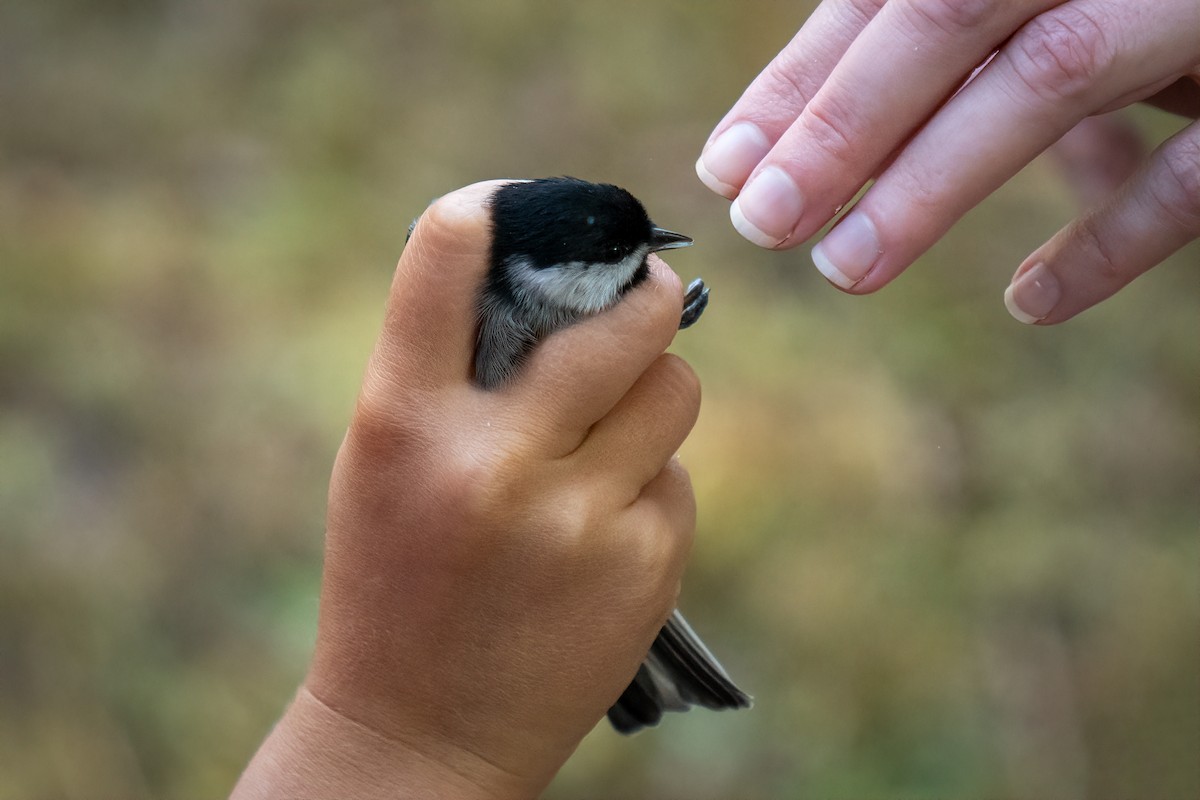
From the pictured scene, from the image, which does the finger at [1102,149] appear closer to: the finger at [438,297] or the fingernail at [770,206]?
the fingernail at [770,206]

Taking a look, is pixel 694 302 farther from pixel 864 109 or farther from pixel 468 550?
pixel 468 550

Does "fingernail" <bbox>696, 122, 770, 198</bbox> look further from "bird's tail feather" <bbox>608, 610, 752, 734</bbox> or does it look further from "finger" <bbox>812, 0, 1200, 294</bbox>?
"bird's tail feather" <bbox>608, 610, 752, 734</bbox>

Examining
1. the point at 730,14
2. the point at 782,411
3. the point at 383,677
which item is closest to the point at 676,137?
the point at 730,14

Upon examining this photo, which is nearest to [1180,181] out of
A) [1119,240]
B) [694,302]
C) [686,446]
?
[1119,240]

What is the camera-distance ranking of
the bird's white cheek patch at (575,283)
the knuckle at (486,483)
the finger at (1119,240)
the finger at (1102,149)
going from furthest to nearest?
the finger at (1102,149) < the finger at (1119,240) < the bird's white cheek patch at (575,283) < the knuckle at (486,483)

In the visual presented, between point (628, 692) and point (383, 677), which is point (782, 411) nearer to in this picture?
point (628, 692)

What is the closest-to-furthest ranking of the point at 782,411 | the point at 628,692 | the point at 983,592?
the point at 628,692 → the point at 983,592 → the point at 782,411

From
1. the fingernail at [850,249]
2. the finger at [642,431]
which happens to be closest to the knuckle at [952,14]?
the fingernail at [850,249]
